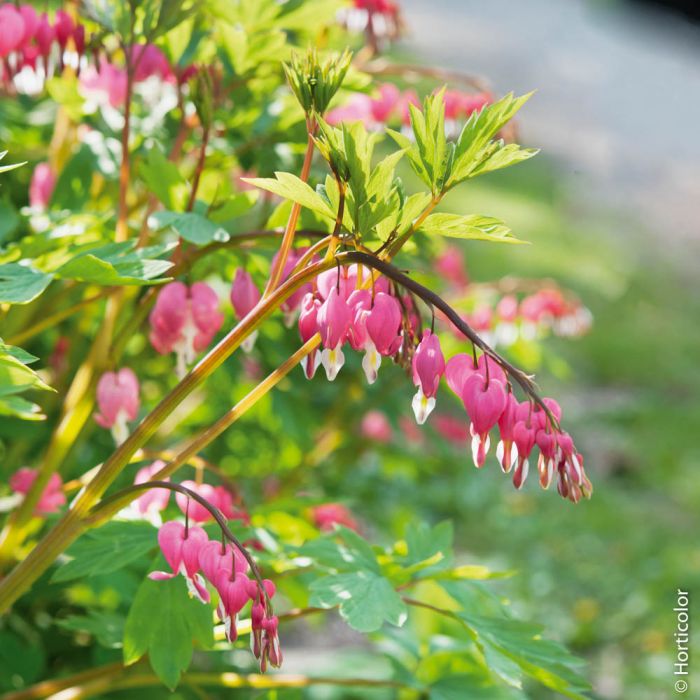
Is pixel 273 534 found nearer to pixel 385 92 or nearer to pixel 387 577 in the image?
pixel 387 577

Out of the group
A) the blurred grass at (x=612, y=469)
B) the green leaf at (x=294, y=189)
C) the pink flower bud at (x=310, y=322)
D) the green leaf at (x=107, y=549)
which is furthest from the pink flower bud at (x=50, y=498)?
the blurred grass at (x=612, y=469)

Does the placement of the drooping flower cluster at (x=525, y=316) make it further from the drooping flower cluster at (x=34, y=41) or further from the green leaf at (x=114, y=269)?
the green leaf at (x=114, y=269)

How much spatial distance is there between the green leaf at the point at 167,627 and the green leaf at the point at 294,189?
0.47 m

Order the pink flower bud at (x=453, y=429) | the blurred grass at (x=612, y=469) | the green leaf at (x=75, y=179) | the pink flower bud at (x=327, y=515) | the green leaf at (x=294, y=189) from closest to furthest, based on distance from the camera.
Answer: the green leaf at (x=294, y=189) → the green leaf at (x=75, y=179) → the pink flower bud at (x=327, y=515) → the pink flower bud at (x=453, y=429) → the blurred grass at (x=612, y=469)

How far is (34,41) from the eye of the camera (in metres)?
1.47

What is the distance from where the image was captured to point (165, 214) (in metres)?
1.16

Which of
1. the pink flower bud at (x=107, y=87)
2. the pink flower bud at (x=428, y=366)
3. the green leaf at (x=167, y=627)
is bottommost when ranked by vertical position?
the green leaf at (x=167, y=627)

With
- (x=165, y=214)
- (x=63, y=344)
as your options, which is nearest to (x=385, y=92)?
(x=63, y=344)

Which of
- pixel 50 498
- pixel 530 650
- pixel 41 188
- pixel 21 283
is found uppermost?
pixel 21 283

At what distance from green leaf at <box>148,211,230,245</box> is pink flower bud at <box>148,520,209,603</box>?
0.30 m

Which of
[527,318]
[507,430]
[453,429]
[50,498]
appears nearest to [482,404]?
[507,430]

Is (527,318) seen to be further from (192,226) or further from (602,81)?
(602,81)

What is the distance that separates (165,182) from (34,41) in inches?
16.1

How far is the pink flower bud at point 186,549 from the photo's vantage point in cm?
102
